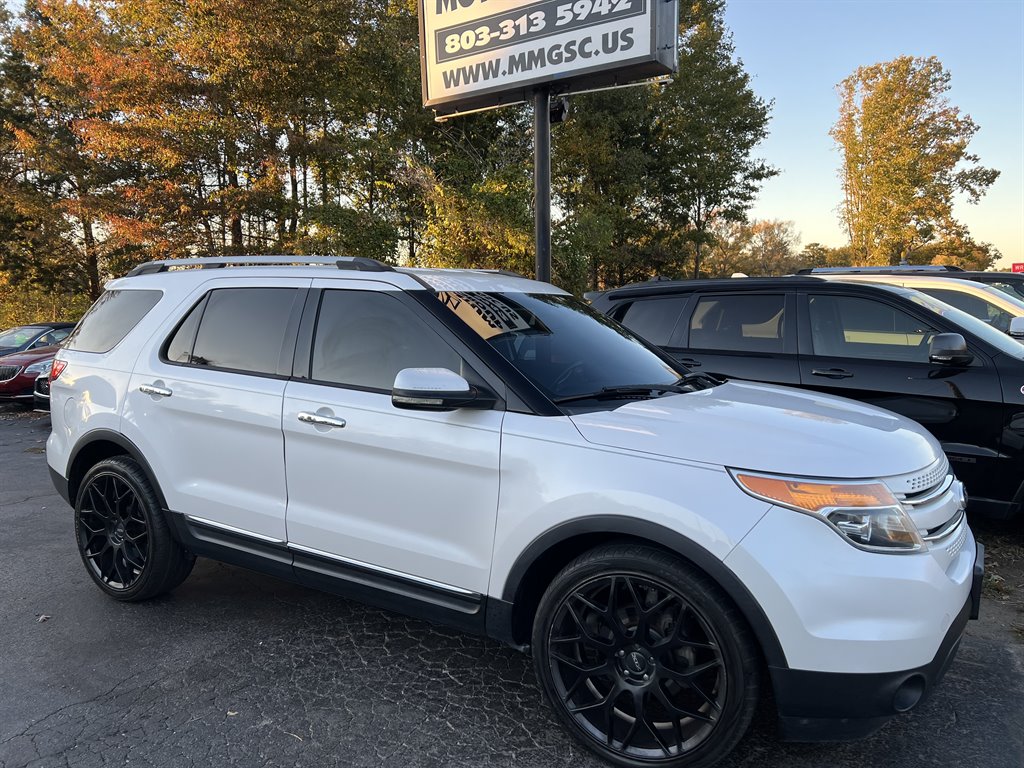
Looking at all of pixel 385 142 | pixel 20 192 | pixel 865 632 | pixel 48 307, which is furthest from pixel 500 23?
pixel 48 307

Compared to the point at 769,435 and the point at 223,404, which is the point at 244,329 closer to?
the point at 223,404

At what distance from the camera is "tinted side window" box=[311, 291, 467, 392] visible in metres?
2.88

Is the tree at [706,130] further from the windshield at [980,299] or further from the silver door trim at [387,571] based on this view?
the silver door trim at [387,571]

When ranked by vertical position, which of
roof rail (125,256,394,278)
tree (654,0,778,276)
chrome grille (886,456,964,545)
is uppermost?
tree (654,0,778,276)

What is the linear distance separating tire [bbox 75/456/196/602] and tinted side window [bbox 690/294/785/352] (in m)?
4.13

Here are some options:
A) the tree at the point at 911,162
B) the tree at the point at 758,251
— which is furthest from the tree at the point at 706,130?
the tree at the point at 758,251

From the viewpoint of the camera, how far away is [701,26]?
27453 mm

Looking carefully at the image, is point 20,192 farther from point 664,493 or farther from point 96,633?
point 664,493

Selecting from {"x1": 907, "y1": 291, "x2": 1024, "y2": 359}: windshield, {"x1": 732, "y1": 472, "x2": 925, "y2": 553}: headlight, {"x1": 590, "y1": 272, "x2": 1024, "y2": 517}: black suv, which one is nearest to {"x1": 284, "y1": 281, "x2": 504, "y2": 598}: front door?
{"x1": 732, "y1": 472, "x2": 925, "y2": 553}: headlight

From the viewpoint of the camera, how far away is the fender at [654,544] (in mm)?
2076

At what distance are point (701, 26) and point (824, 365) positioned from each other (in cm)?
2707

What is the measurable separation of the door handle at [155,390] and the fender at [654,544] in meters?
2.11

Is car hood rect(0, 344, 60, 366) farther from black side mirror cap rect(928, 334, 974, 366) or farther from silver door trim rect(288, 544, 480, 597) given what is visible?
black side mirror cap rect(928, 334, 974, 366)

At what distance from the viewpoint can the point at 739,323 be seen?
5.56 meters
